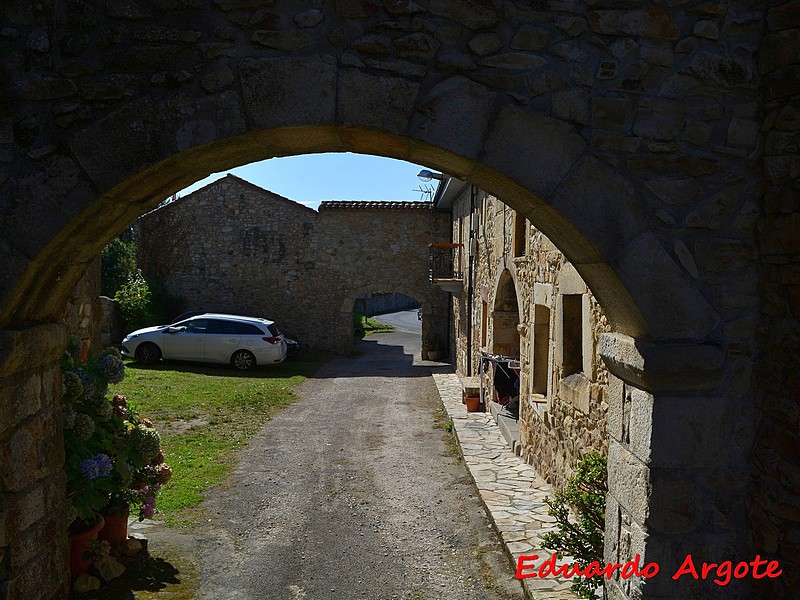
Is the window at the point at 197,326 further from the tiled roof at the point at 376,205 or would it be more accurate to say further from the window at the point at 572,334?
the window at the point at 572,334

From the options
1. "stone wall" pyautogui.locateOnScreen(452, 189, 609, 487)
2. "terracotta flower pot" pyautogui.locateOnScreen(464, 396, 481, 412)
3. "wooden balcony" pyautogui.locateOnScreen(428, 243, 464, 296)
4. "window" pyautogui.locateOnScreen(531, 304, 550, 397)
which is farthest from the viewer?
"wooden balcony" pyautogui.locateOnScreen(428, 243, 464, 296)

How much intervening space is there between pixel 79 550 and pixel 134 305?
46.3 ft

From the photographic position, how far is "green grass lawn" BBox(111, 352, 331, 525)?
6.35 meters

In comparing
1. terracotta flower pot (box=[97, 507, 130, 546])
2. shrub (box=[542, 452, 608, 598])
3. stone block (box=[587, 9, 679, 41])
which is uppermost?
stone block (box=[587, 9, 679, 41])

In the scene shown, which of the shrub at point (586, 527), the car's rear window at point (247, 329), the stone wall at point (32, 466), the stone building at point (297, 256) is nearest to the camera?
the stone wall at point (32, 466)

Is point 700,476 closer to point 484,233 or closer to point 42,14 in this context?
point 42,14

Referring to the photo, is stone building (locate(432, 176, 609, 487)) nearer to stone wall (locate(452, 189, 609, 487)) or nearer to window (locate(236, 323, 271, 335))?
stone wall (locate(452, 189, 609, 487))

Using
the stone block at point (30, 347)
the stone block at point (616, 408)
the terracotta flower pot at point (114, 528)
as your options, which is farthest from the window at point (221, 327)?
the stone block at point (616, 408)

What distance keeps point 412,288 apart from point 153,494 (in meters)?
13.6

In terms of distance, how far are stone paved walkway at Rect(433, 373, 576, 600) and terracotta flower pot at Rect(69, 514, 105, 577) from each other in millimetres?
2665

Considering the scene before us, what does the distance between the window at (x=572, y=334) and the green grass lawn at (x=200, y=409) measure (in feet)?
11.2

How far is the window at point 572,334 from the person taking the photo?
538 cm

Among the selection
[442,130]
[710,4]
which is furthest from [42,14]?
[710,4]

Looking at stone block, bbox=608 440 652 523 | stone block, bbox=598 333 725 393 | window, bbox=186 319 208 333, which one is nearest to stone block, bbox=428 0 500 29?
stone block, bbox=598 333 725 393
